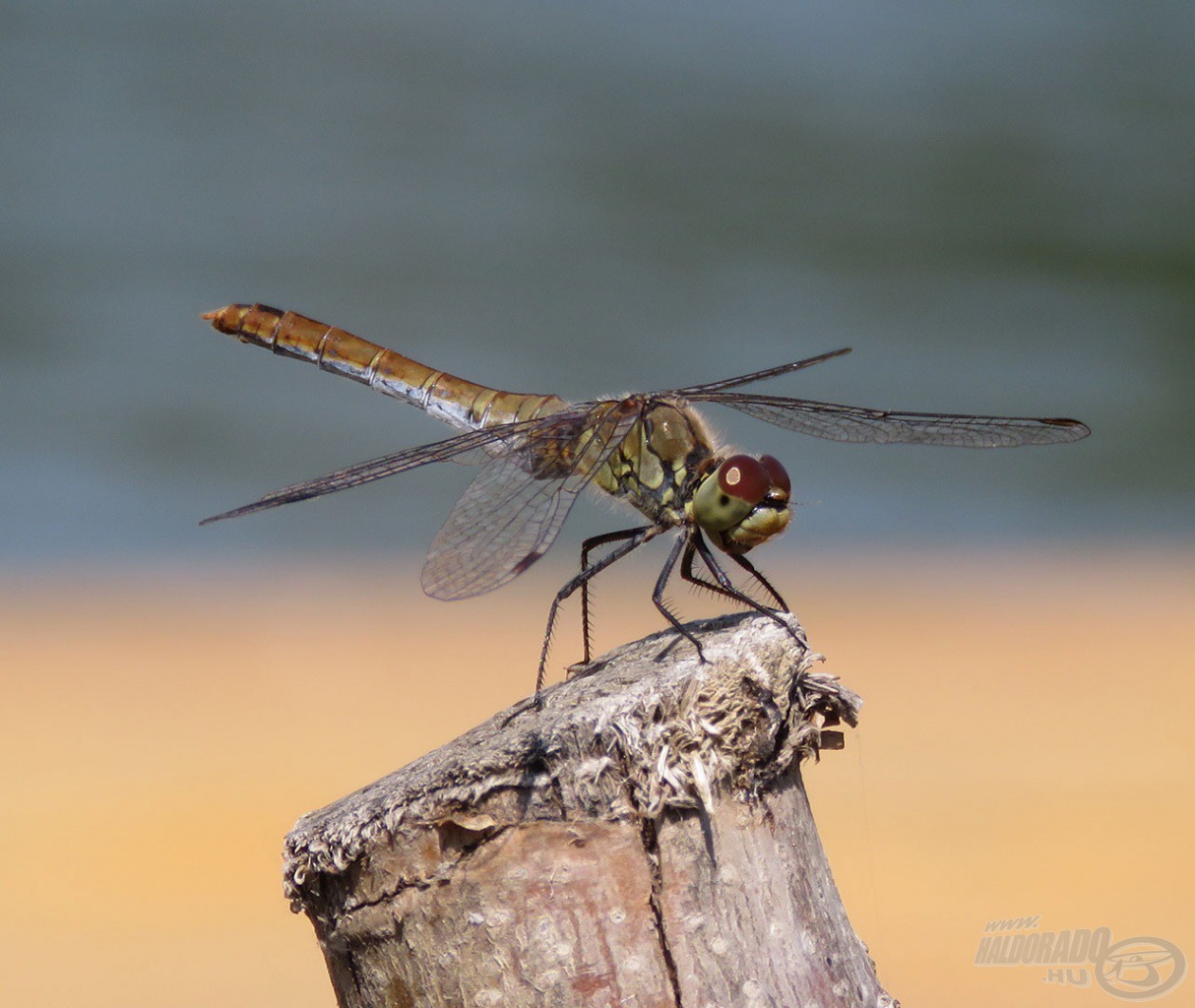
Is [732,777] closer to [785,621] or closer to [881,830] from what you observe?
[785,621]

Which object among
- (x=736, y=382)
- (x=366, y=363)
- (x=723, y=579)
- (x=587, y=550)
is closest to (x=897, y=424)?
(x=736, y=382)

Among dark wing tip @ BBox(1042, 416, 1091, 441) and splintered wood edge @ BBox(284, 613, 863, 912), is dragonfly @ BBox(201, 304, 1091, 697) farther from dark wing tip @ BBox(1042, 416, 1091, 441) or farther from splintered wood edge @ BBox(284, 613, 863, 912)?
splintered wood edge @ BBox(284, 613, 863, 912)

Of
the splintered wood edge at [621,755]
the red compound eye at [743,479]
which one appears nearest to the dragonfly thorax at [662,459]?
the red compound eye at [743,479]

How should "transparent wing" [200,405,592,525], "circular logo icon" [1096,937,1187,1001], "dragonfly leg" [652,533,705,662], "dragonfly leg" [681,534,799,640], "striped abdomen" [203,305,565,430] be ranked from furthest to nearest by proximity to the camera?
"striped abdomen" [203,305,565,430] → "transparent wing" [200,405,592,525] → "dragonfly leg" [681,534,799,640] → "circular logo icon" [1096,937,1187,1001] → "dragonfly leg" [652,533,705,662]

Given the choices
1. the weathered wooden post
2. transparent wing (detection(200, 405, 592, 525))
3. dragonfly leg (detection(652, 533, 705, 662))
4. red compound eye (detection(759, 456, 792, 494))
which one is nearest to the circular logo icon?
the weathered wooden post

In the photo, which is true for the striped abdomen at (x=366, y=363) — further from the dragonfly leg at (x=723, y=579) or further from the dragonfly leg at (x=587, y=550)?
the dragonfly leg at (x=723, y=579)

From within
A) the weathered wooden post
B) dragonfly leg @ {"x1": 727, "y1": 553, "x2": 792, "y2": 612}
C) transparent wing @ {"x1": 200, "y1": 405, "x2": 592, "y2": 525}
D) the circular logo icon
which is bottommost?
the circular logo icon

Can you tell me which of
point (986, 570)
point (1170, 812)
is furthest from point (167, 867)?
point (986, 570)
